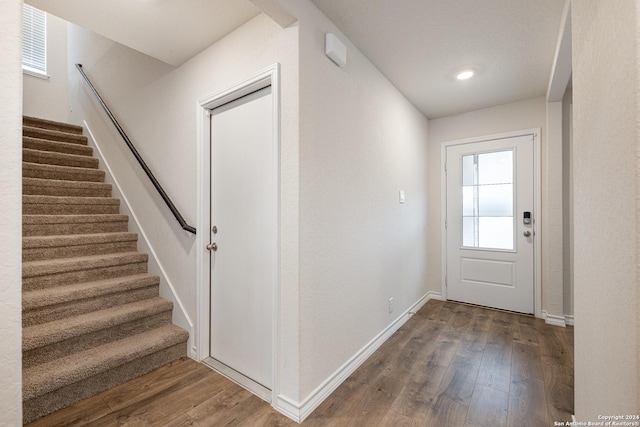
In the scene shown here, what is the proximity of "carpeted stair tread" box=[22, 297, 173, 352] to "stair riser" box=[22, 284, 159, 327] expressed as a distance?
3cm

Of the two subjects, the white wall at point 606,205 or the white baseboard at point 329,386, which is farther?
the white baseboard at point 329,386

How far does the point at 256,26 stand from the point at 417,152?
2.34 m

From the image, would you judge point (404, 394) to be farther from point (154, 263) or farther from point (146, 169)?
point (146, 169)

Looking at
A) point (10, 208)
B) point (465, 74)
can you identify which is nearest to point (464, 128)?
point (465, 74)

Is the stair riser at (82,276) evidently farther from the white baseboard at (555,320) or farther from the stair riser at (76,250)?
the white baseboard at (555,320)

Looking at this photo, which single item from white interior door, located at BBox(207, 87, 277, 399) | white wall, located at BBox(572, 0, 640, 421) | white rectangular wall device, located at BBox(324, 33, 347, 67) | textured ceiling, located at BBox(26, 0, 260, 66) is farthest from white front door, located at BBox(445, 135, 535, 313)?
textured ceiling, located at BBox(26, 0, 260, 66)

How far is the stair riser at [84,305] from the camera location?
1827mm

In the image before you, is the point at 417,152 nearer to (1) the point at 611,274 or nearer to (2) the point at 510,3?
(2) the point at 510,3

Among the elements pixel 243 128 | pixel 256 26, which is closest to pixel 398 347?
pixel 243 128

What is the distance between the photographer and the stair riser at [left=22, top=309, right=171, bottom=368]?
5.57 feet

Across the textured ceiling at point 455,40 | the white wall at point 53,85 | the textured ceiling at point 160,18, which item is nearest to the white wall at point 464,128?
the textured ceiling at point 455,40

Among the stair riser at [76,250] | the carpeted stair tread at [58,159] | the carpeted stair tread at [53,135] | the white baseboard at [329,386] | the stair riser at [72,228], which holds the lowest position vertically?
the white baseboard at [329,386]

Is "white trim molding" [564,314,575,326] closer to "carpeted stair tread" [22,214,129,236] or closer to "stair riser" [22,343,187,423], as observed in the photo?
"stair riser" [22,343,187,423]

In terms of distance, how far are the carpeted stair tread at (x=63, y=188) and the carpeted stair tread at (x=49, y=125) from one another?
1121 mm
